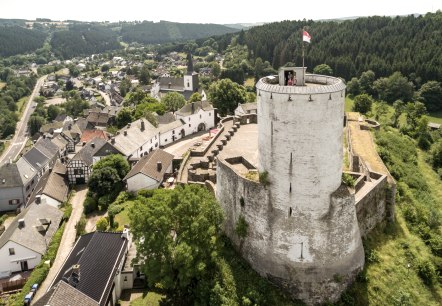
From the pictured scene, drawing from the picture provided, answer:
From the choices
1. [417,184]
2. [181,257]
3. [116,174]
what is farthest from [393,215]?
[116,174]

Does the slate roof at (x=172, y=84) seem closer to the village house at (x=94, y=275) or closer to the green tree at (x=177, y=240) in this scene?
the village house at (x=94, y=275)

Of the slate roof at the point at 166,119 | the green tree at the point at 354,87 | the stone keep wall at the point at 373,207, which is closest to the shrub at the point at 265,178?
the stone keep wall at the point at 373,207

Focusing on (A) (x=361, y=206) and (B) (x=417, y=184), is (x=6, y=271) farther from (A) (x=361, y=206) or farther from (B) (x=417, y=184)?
(B) (x=417, y=184)

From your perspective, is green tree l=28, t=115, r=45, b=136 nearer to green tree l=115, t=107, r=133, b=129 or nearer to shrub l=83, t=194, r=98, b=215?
green tree l=115, t=107, r=133, b=129

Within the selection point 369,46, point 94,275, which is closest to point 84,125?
point 94,275

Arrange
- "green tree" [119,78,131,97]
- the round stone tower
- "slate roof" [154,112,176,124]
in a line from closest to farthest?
the round stone tower, "slate roof" [154,112,176,124], "green tree" [119,78,131,97]

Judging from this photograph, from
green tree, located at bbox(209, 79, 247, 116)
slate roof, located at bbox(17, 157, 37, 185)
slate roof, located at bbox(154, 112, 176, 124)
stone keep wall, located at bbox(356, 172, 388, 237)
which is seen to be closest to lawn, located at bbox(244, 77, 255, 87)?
green tree, located at bbox(209, 79, 247, 116)

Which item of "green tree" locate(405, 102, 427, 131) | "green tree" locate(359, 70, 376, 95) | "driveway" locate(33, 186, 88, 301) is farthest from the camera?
"green tree" locate(359, 70, 376, 95)
